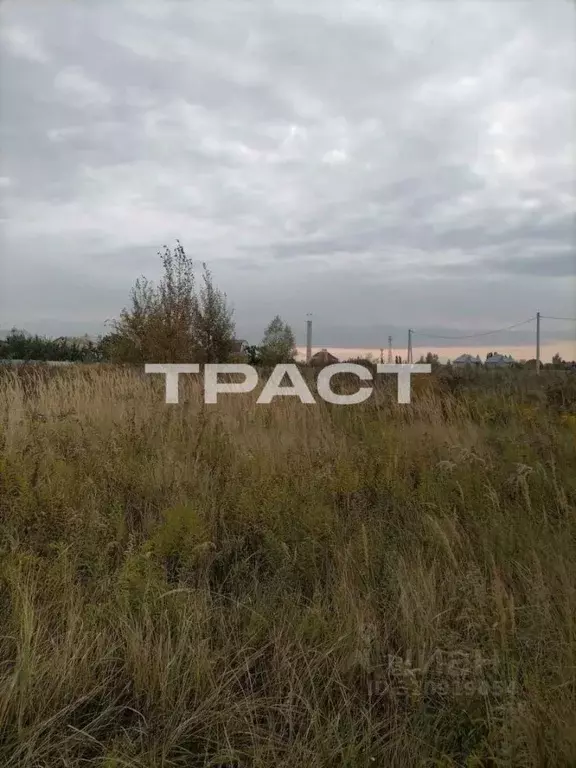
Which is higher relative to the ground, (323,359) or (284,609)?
(323,359)

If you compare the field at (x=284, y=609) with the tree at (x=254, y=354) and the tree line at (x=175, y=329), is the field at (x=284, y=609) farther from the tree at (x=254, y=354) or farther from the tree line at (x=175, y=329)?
the tree at (x=254, y=354)

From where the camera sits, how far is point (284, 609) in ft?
7.18

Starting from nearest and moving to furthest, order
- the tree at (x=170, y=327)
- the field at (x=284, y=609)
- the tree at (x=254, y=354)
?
the field at (x=284, y=609)
the tree at (x=170, y=327)
the tree at (x=254, y=354)

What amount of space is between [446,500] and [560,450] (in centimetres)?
170

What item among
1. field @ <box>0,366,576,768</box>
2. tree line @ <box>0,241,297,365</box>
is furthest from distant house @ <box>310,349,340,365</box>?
field @ <box>0,366,576,768</box>

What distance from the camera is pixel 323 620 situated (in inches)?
81.0

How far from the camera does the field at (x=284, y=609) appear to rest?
1.59 m

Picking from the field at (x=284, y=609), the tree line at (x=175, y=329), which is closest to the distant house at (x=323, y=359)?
the tree line at (x=175, y=329)

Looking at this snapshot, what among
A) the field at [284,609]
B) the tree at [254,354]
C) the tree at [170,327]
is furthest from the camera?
the tree at [254,354]

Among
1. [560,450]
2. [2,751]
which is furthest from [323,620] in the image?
[560,450]

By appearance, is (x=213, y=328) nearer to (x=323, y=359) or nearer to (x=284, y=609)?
(x=323, y=359)

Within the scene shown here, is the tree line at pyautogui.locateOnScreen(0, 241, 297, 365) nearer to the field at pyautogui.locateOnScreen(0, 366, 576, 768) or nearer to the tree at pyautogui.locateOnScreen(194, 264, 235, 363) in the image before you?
the tree at pyautogui.locateOnScreen(194, 264, 235, 363)

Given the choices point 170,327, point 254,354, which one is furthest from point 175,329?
point 254,354

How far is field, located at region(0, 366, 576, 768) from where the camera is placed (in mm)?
1588
